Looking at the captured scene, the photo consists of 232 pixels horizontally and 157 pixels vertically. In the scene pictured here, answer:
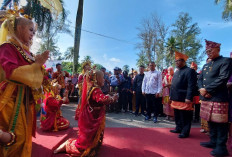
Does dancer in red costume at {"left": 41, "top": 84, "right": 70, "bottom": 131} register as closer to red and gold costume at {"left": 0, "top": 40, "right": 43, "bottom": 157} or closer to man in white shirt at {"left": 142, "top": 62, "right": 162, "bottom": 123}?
red and gold costume at {"left": 0, "top": 40, "right": 43, "bottom": 157}

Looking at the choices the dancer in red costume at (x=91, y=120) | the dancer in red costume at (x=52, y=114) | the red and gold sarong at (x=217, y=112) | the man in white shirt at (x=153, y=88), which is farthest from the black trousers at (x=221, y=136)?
the dancer in red costume at (x=52, y=114)

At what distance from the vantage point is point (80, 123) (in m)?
2.41

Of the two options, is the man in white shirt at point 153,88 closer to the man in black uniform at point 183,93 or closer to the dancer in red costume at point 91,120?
the man in black uniform at point 183,93

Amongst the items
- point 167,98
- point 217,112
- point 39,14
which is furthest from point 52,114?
point 39,14

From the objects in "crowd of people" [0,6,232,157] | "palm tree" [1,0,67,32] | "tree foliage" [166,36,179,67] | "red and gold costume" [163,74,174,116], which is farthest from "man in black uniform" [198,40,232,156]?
"tree foliage" [166,36,179,67]

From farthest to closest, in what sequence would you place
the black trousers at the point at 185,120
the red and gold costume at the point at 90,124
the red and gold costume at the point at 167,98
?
the red and gold costume at the point at 167,98 < the black trousers at the point at 185,120 < the red and gold costume at the point at 90,124

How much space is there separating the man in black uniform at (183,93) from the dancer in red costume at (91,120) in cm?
185

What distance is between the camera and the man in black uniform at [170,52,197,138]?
10.8 feet

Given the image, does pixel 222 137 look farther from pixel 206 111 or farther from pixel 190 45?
pixel 190 45

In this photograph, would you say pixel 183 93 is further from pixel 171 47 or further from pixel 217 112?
pixel 171 47

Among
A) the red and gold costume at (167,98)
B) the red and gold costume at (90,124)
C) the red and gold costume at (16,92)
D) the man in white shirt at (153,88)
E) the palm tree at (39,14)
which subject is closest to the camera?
the red and gold costume at (16,92)

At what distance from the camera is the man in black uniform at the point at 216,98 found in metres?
2.54

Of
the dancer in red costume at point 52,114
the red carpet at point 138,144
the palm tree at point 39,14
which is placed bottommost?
the red carpet at point 138,144

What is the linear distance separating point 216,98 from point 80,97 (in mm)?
2549
